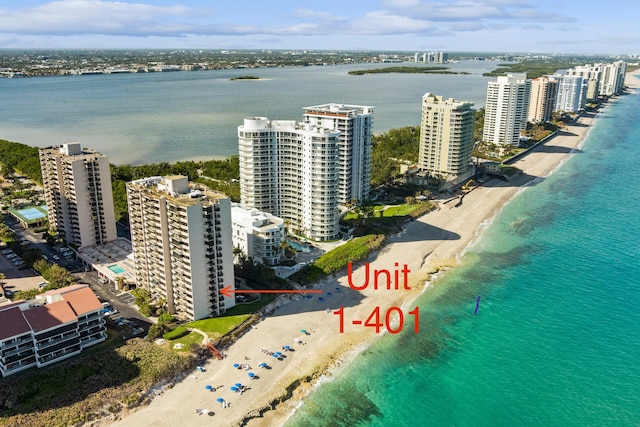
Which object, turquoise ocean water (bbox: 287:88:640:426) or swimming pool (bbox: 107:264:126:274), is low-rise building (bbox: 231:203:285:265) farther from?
turquoise ocean water (bbox: 287:88:640:426)

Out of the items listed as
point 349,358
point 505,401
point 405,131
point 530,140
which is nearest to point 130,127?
point 405,131

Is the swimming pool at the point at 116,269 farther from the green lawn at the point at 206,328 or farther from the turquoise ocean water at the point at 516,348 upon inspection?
the turquoise ocean water at the point at 516,348

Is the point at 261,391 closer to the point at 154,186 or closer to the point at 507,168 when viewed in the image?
the point at 154,186

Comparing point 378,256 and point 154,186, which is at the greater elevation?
point 154,186

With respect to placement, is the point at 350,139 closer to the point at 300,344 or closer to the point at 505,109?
the point at 300,344

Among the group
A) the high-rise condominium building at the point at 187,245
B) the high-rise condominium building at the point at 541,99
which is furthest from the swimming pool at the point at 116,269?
the high-rise condominium building at the point at 541,99

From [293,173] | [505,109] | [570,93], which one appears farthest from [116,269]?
[570,93]
